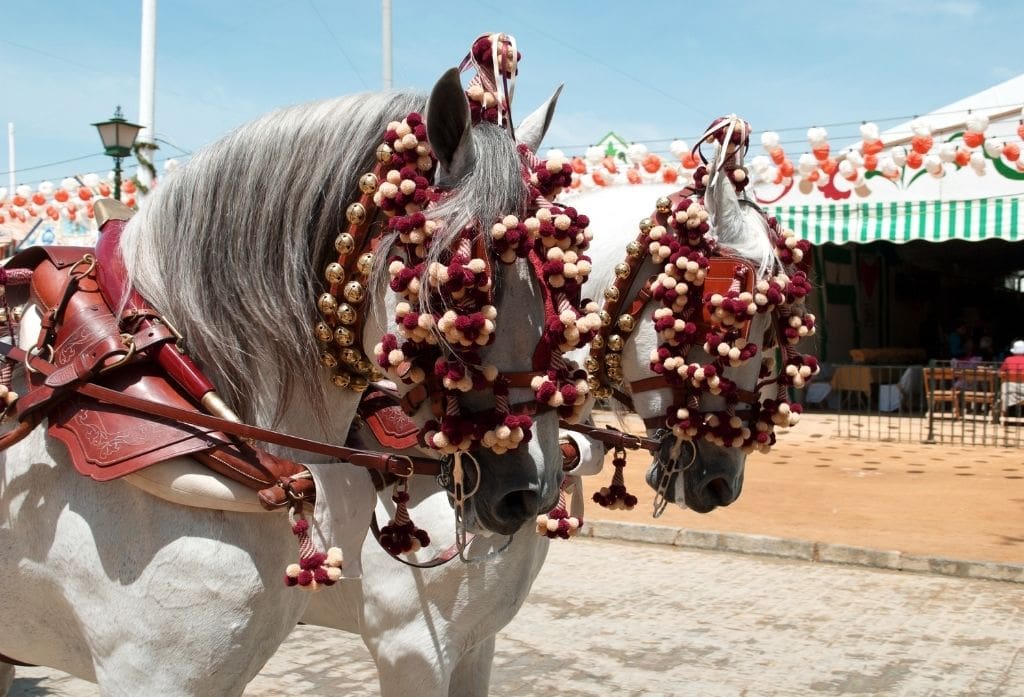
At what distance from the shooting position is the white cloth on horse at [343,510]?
6.38 feet

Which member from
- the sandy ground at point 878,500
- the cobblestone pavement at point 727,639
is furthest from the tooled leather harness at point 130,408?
the sandy ground at point 878,500

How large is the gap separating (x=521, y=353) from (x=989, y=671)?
4.15 meters

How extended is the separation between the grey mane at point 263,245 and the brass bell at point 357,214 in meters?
0.06

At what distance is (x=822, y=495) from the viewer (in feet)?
32.7

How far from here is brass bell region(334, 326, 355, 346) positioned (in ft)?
6.42

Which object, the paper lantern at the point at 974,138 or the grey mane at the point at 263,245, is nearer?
the grey mane at the point at 263,245

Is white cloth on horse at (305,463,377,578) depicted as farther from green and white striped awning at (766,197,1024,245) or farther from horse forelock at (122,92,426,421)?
green and white striped awning at (766,197,1024,245)

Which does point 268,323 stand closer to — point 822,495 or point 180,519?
point 180,519

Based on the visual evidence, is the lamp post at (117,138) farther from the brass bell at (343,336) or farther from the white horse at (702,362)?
the brass bell at (343,336)

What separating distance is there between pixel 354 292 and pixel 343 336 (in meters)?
0.09

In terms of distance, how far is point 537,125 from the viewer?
7.77 feet

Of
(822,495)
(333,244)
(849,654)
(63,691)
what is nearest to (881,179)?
(822,495)

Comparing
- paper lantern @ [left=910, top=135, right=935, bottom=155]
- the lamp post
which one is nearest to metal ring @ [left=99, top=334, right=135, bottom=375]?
the lamp post

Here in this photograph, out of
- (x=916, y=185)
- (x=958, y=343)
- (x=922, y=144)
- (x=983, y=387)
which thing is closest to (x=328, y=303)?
(x=922, y=144)
